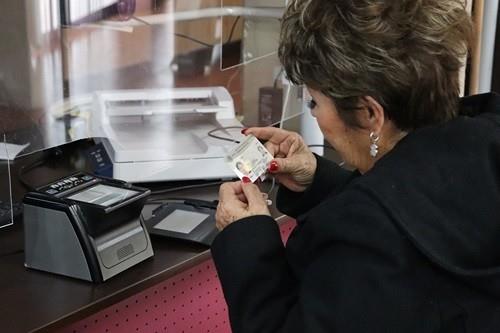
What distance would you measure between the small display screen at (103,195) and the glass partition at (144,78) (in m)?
0.27

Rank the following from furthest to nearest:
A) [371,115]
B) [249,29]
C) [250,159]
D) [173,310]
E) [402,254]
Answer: [249,29] < [173,310] < [250,159] < [371,115] < [402,254]

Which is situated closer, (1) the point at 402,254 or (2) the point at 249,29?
(1) the point at 402,254

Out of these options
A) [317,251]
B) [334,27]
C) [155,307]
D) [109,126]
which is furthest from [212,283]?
[334,27]

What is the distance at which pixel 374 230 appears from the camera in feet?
3.45

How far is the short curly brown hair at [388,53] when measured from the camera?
1.13m

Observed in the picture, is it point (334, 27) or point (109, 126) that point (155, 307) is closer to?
point (109, 126)

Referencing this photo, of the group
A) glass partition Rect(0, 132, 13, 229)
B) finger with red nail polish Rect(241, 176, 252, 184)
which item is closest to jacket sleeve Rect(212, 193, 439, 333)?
finger with red nail polish Rect(241, 176, 252, 184)

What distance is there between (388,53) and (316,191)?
0.45 m

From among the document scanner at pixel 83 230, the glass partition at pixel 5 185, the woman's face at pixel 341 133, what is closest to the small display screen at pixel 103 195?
the document scanner at pixel 83 230

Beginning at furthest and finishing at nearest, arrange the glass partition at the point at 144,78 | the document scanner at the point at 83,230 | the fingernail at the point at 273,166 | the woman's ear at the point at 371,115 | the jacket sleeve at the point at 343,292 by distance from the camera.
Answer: the glass partition at the point at 144,78
the fingernail at the point at 273,166
the document scanner at the point at 83,230
the woman's ear at the point at 371,115
the jacket sleeve at the point at 343,292

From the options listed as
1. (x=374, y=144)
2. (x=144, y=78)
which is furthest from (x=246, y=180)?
(x=144, y=78)

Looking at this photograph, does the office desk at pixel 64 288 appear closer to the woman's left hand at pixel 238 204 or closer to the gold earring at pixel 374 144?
the woman's left hand at pixel 238 204

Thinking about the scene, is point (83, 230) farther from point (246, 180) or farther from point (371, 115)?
point (371, 115)

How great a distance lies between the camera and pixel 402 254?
1.05 metres
